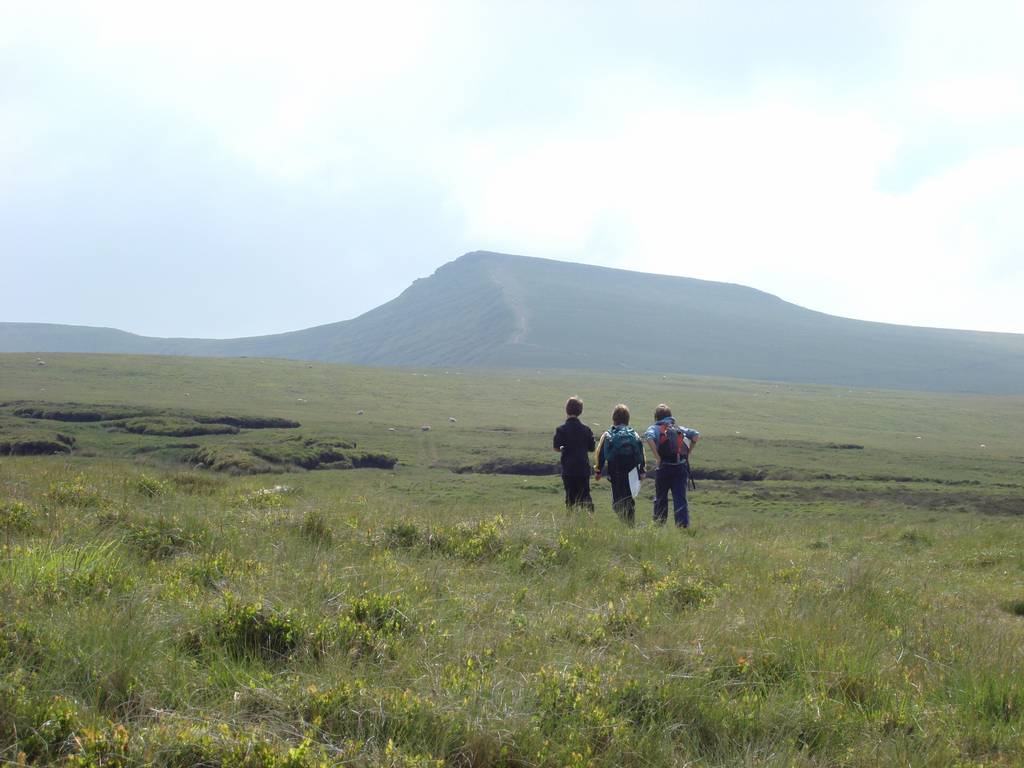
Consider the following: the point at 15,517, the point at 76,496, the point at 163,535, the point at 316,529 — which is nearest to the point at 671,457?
Result: the point at 316,529

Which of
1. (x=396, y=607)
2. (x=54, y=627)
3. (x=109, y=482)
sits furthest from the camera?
(x=109, y=482)

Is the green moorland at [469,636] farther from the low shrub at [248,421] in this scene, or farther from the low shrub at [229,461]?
the low shrub at [248,421]

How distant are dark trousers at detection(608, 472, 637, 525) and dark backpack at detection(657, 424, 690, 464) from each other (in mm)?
773

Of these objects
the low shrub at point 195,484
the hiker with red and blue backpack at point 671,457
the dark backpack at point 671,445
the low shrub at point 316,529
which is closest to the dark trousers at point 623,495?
the hiker with red and blue backpack at point 671,457

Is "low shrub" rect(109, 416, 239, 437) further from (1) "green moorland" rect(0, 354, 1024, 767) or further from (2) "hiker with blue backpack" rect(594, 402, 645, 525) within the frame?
(2) "hiker with blue backpack" rect(594, 402, 645, 525)

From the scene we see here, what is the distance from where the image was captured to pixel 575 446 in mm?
11617

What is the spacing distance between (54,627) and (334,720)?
1.67 meters

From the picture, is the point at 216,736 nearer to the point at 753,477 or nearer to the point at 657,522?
the point at 657,522

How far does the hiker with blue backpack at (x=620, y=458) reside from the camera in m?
11.6

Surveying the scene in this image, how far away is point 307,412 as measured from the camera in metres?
48.2

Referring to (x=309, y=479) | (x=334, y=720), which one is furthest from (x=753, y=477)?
(x=334, y=720)

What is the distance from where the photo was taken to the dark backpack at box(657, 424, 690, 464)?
39.5 feet

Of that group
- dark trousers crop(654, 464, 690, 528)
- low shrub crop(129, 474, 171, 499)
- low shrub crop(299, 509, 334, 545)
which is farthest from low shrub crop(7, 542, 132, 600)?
dark trousers crop(654, 464, 690, 528)

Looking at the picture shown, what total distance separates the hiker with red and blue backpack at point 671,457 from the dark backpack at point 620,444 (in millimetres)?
422
